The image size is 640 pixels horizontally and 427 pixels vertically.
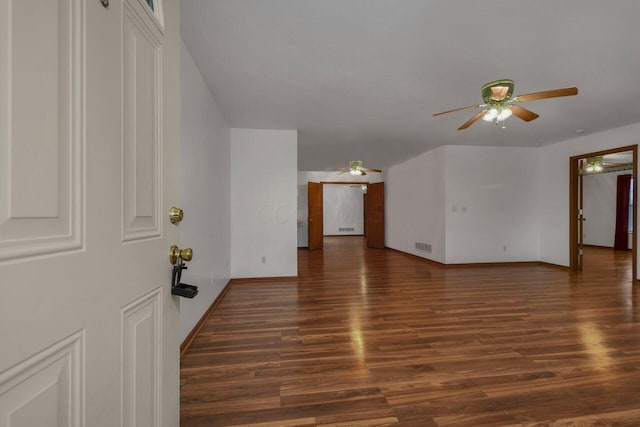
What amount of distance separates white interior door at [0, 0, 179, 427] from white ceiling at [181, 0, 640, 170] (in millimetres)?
1345

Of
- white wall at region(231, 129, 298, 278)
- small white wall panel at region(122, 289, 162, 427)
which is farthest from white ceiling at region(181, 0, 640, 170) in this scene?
small white wall panel at region(122, 289, 162, 427)

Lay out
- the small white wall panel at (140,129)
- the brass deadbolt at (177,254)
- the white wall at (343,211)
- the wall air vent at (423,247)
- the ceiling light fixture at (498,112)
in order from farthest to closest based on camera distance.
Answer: the white wall at (343,211), the wall air vent at (423,247), the ceiling light fixture at (498,112), the brass deadbolt at (177,254), the small white wall panel at (140,129)

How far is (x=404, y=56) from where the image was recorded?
7.74ft

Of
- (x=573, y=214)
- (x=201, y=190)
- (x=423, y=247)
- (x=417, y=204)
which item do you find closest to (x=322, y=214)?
(x=417, y=204)

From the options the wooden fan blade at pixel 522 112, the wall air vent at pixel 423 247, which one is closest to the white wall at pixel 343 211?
the wall air vent at pixel 423 247

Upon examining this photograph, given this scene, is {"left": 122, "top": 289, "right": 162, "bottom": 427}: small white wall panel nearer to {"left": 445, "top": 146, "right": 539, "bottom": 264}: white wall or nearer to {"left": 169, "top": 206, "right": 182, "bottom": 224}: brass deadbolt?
{"left": 169, "top": 206, "right": 182, "bottom": 224}: brass deadbolt

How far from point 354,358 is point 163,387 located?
1.50 m

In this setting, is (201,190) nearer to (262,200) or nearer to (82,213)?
(262,200)

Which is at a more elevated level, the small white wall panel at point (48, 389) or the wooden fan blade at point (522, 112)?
the wooden fan blade at point (522, 112)

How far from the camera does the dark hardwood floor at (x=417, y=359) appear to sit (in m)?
1.55

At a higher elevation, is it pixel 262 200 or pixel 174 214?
pixel 262 200

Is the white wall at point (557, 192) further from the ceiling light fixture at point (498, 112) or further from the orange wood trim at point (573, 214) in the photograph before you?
the ceiling light fixture at point (498, 112)

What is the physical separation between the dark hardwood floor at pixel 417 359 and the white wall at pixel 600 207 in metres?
6.27

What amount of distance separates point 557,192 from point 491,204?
46.3 inches
